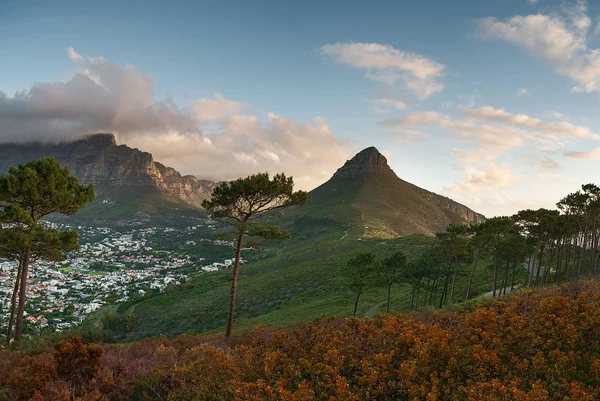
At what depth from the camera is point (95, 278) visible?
125188mm

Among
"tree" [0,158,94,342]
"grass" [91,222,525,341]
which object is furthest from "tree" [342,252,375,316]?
"tree" [0,158,94,342]

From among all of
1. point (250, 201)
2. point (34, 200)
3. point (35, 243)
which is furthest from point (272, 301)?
point (34, 200)

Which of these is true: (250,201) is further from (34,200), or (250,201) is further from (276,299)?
(276,299)

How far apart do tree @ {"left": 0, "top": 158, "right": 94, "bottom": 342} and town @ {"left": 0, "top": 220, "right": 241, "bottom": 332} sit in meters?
7.60

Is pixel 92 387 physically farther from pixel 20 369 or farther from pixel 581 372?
pixel 581 372

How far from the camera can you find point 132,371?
417 inches

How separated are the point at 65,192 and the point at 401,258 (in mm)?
34490

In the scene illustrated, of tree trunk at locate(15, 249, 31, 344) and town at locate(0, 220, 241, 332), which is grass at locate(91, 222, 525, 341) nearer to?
town at locate(0, 220, 241, 332)

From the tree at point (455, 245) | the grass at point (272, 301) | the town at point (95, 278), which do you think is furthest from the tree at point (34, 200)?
the tree at point (455, 245)

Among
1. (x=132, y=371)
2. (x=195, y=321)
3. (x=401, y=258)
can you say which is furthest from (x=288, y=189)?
(x=195, y=321)

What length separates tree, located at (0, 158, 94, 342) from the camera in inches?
766

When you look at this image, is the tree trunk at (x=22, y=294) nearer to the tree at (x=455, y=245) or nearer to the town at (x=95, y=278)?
the town at (x=95, y=278)

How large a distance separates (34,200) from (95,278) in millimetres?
125974

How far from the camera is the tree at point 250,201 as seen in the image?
21188mm
